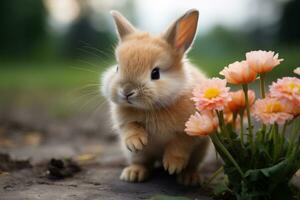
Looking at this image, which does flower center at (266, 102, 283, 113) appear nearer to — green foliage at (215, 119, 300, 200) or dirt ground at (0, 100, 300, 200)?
green foliage at (215, 119, 300, 200)

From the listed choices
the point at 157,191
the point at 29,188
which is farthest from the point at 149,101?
the point at 29,188

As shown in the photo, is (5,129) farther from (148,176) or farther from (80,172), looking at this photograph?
(148,176)

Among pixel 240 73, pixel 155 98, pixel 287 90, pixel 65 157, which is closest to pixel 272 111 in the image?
pixel 287 90

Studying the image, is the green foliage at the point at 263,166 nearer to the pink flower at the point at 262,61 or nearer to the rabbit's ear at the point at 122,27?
the pink flower at the point at 262,61

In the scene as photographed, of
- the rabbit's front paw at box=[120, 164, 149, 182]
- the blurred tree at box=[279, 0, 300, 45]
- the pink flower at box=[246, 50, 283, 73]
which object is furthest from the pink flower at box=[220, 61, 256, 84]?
the blurred tree at box=[279, 0, 300, 45]

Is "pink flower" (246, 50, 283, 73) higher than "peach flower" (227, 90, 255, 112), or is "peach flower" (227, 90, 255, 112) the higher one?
"pink flower" (246, 50, 283, 73)

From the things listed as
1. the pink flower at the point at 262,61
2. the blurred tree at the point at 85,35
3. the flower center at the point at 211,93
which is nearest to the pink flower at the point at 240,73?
the pink flower at the point at 262,61

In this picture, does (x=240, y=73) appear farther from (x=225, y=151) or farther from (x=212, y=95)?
(x=225, y=151)
